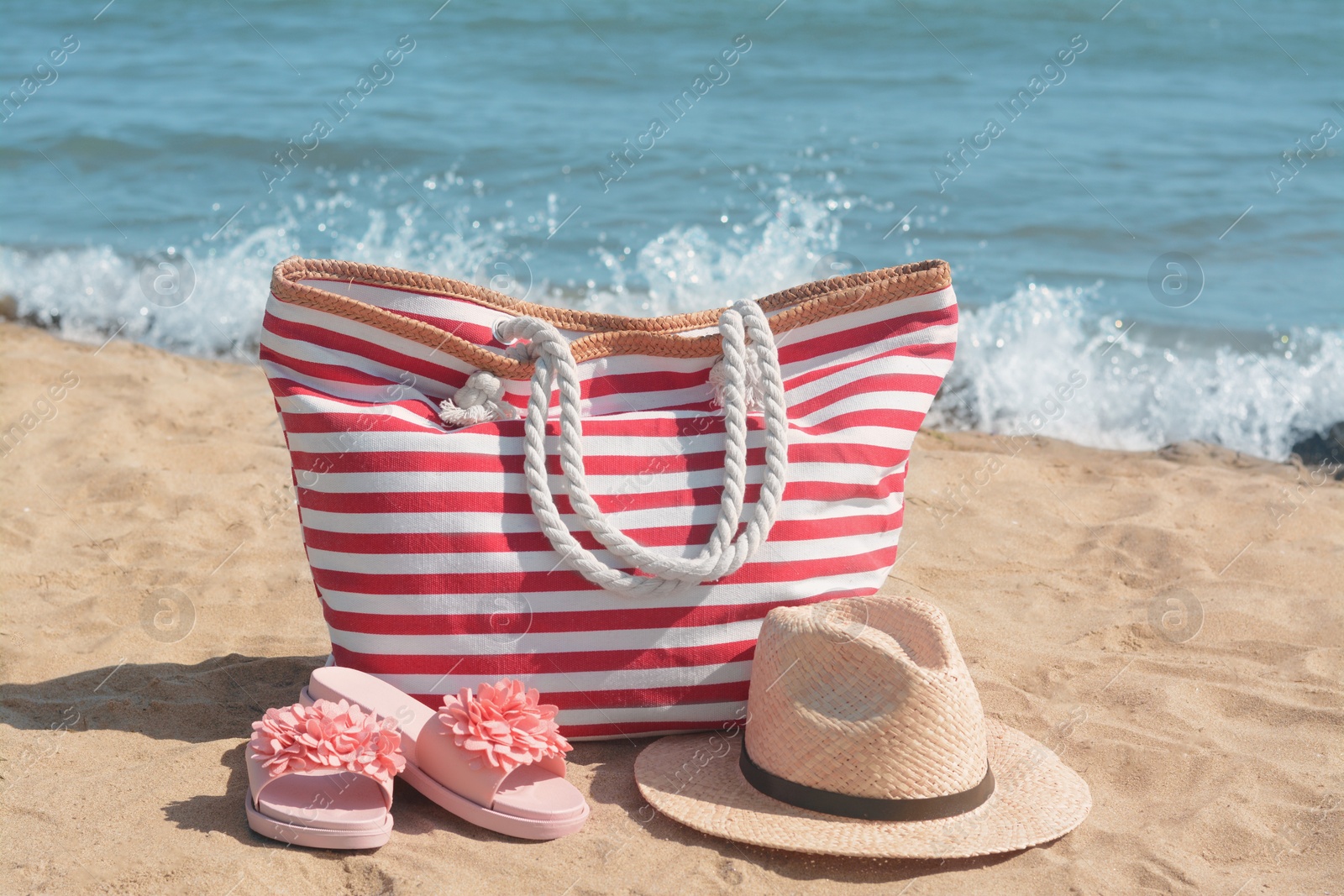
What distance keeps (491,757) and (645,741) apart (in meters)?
0.58

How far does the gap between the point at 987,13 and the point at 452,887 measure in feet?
40.1

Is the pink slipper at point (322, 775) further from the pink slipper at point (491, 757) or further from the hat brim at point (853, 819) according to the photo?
the hat brim at point (853, 819)

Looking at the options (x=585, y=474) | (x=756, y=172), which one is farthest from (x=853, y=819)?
(x=756, y=172)

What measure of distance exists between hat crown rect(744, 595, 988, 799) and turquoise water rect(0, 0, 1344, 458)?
129 inches

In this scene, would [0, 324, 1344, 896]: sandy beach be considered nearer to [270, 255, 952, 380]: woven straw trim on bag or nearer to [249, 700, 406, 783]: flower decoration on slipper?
[249, 700, 406, 783]: flower decoration on slipper

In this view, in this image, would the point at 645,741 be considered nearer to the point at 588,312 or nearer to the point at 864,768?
the point at 864,768

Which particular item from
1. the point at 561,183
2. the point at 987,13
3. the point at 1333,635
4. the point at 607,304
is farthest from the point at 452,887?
the point at 987,13

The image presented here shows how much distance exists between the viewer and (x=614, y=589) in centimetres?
255

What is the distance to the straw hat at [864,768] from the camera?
2.29 metres

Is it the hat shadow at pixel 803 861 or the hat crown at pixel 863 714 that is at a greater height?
the hat crown at pixel 863 714

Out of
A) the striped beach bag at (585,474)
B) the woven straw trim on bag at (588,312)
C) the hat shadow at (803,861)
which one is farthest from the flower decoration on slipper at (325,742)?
the woven straw trim on bag at (588,312)

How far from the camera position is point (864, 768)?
230cm

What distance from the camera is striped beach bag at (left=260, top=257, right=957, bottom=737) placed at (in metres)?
2.54

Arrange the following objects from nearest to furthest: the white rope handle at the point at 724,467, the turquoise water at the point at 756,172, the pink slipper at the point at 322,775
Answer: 1. the pink slipper at the point at 322,775
2. the white rope handle at the point at 724,467
3. the turquoise water at the point at 756,172
